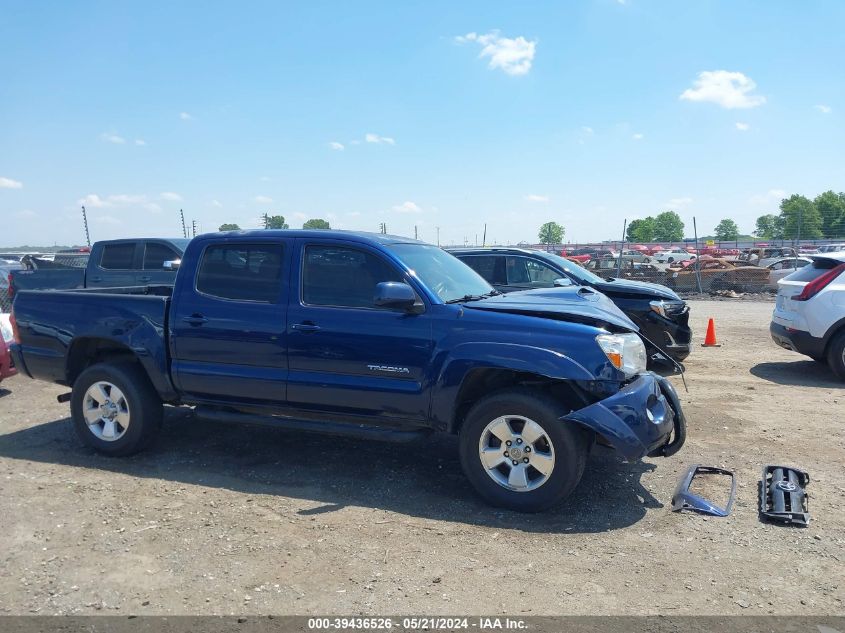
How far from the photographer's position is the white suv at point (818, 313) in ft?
27.1

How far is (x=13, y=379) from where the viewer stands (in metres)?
9.08

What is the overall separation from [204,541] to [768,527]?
11.5 ft

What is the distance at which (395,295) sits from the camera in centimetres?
446

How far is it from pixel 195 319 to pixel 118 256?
7707mm

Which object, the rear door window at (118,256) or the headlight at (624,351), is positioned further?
the rear door window at (118,256)

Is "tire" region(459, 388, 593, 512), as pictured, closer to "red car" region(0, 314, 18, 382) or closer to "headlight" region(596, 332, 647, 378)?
"headlight" region(596, 332, 647, 378)

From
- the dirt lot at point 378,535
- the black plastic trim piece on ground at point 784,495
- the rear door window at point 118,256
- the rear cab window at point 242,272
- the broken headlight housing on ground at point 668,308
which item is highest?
the rear door window at point 118,256

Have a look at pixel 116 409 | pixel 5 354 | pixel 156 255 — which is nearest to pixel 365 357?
pixel 116 409

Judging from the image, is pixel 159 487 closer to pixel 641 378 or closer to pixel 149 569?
pixel 149 569

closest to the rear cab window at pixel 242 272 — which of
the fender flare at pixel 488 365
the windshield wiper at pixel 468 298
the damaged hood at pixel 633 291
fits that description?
the windshield wiper at pixel 468 298

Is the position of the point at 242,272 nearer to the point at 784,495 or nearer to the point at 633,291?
the point at 784,495

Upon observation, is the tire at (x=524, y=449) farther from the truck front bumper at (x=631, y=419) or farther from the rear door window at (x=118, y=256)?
the rear door window at (x=118, y=256)

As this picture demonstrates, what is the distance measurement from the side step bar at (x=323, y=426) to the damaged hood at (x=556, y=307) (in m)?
1.03

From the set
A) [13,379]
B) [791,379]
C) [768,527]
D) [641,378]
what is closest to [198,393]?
[641,378]
